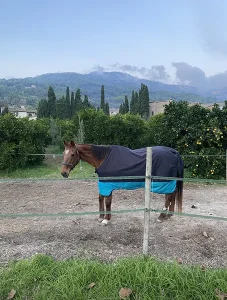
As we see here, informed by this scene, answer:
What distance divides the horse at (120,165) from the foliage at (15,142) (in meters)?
6.14

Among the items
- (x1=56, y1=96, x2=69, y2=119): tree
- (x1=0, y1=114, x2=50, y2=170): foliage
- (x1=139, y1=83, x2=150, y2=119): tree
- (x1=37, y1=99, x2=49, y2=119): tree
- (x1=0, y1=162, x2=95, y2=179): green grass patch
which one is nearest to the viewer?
(x1=0, y1=162, x2=95, y2=179): green grass patch

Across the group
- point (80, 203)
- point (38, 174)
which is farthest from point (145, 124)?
point (80, 203)

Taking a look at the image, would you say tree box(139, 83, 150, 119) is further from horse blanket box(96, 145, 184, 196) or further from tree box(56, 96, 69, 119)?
horse blanket box(96, 145, 184, 196)

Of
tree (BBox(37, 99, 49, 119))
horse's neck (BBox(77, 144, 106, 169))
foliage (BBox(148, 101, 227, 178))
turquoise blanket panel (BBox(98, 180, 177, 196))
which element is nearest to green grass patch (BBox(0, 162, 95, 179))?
foliage (BBox(148, 101, 227, 178))

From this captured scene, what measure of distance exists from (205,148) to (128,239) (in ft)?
20.4

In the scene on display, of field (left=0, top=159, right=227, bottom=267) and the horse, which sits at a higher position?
the horse

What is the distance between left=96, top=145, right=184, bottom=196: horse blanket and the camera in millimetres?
4688

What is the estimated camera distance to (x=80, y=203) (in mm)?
6352

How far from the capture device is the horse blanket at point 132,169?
4688 millimetres

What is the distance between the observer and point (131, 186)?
190 inches

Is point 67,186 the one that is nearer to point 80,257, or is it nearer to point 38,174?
point 38,174

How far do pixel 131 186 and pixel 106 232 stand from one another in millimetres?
911

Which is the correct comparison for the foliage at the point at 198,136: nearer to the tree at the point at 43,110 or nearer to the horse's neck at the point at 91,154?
the horse's neck at the point at 91,154

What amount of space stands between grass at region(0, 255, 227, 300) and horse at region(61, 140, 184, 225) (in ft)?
5.81
